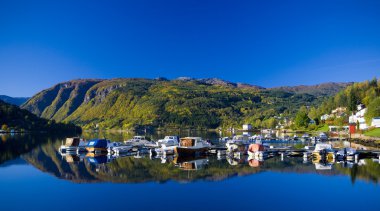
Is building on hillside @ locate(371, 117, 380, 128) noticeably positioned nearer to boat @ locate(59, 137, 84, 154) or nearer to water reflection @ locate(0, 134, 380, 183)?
water reflection @ locate(0, 134, 380, 183)

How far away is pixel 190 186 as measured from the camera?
1275 inches

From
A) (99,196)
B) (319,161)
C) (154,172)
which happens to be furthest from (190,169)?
(319,161)

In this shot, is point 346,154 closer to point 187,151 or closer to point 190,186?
point 187,151

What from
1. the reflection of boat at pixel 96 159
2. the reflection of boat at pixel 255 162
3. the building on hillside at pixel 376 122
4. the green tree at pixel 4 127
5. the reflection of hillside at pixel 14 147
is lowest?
the reflection of boat at pixel 96 159

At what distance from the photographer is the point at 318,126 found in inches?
5408

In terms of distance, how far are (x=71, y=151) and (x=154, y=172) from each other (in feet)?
98.8

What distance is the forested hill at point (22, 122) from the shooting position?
15462cm

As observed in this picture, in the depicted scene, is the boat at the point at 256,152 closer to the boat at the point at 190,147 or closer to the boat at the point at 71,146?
the boat at the point at 190,147

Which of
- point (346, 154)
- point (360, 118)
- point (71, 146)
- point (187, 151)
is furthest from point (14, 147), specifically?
point (360, 118)

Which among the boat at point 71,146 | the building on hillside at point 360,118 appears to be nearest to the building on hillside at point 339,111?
the building on hillside at point 360,118

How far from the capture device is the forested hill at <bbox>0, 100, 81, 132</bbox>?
154625 millimetres

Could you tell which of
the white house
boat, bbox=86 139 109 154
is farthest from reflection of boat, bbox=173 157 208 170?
the white house

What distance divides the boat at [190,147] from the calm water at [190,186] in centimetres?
760

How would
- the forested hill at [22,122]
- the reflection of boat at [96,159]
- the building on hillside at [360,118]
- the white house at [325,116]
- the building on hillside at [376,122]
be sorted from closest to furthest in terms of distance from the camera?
the reflection of boat at [96,159]
the building on hillside at [376,122]
the building on hillside at [360,118]
the white house at [325,116]
the forested hill at [22,122]
